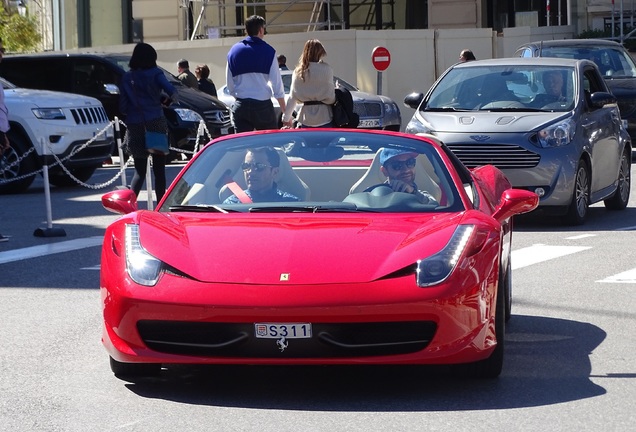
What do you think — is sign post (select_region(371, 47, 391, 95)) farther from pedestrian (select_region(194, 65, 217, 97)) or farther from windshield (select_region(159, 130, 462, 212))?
windshield (select_region(159, 130, 462, 212))

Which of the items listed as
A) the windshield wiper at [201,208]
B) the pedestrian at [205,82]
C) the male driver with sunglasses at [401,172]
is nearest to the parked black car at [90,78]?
the pedestrian at [205,82]

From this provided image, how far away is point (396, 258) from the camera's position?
21.8 ft

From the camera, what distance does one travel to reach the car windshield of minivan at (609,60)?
23.1m

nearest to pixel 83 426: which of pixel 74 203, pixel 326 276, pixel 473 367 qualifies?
pixel 326 276

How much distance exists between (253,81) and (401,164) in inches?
302

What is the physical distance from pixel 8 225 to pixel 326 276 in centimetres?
957

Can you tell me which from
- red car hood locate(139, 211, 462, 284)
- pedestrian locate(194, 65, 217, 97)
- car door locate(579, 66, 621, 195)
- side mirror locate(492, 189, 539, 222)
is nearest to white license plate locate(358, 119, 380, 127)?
pedestrian locate(194, 65, 217, 97)

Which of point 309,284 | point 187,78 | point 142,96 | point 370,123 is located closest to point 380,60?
point 370,123

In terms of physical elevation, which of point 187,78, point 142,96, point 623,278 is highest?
point 187,78

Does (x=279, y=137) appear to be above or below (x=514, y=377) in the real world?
above

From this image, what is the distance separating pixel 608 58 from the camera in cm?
2375

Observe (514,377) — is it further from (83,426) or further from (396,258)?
(83,426)

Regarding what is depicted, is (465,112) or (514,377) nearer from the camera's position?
(514,377)

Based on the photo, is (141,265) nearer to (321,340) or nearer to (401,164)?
(321,340)
